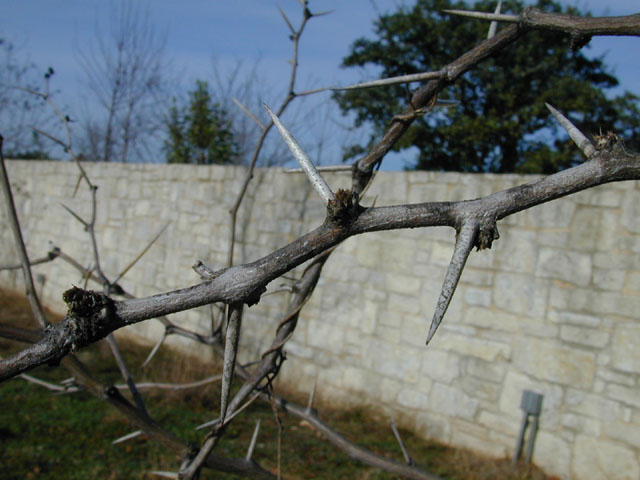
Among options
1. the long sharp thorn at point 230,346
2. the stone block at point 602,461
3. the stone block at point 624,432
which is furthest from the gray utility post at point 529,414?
the long sharp thorn at point 230,346

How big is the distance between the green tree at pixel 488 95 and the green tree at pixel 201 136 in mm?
2624

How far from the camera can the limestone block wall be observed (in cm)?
337

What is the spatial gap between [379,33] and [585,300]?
26.7 ft

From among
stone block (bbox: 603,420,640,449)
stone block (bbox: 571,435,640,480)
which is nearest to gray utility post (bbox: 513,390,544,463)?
stone block (bbox: 571,435,640,480)

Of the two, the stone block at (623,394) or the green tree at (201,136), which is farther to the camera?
the green tree at (201,136)

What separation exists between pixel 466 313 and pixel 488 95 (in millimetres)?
6833

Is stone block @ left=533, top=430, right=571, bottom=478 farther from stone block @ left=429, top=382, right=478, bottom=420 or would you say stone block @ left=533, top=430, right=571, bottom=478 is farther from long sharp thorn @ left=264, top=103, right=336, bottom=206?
long sharp thorn @ left=264, top=103, right=336, bottom=206

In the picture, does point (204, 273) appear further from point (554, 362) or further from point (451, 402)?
point (451, 402)

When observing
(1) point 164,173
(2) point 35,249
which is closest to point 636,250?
(1) point 164,173

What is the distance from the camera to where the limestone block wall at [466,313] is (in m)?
3.37

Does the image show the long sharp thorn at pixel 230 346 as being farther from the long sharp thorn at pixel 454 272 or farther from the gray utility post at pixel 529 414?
the gray utility post at pixel 529 414

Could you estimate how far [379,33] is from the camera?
10.5m

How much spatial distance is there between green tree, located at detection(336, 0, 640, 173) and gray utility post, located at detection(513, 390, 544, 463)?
19.6 feet

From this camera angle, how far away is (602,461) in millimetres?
3334
